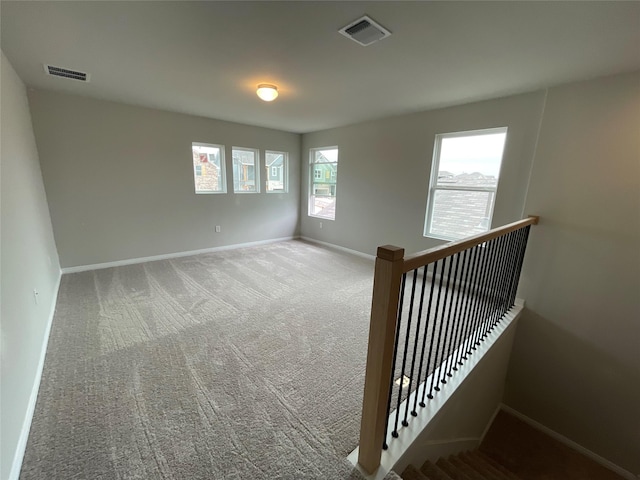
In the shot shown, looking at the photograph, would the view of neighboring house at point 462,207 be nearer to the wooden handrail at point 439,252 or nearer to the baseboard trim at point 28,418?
the wooden handrail at point 439,252

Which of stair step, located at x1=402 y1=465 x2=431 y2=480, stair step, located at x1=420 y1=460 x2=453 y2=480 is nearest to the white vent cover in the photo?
stair step, located at x1=402 y1=465 x2=431 y2=480

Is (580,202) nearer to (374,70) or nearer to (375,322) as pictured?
(374,70)

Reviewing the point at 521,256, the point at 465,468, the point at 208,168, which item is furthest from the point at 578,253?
the point at 208,168

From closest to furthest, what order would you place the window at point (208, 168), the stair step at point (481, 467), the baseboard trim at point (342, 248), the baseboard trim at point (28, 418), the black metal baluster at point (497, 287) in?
the baseboard trim at point (28, 418)
the stair step at point (481, 467)
the black metal baluster at point (497, 287)
the window at point (208, 168)
the baseboard trim at point (342, 248)

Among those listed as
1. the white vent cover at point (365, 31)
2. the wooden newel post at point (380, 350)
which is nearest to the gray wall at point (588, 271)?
the white vent cover at point (365, 31)

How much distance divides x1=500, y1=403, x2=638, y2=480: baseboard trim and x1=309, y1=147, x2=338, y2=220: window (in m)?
4.04

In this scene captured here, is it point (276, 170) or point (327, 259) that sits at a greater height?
point (276, 170)

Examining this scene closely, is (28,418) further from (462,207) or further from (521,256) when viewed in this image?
(462,207)

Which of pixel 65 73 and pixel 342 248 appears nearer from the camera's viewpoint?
pixel 65 73

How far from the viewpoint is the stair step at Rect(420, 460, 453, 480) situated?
158 cm

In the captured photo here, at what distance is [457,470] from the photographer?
1801 millimetres

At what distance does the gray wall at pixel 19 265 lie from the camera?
1.31m

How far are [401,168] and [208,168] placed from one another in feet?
11.1

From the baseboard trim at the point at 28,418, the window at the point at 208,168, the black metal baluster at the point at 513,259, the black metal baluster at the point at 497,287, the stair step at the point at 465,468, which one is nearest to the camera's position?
the baseboard trim at the point at 28,418
